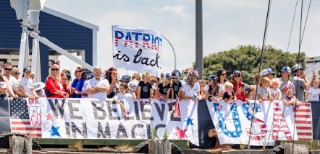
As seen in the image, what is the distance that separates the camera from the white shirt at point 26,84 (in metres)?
17.4

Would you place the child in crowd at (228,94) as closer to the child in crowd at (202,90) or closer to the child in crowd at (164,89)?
the child in crowd at (202,90)

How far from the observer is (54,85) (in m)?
17.9

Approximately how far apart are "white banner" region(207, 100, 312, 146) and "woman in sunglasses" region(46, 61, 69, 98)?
9.18ft

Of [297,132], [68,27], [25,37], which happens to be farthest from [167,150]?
[68,27]

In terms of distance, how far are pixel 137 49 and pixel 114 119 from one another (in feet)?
8.59

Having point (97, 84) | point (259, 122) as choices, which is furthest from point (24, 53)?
point (259, 122)

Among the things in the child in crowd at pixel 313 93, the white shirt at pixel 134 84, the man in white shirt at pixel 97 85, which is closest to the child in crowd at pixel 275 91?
the child in crowd at pixel 313 93

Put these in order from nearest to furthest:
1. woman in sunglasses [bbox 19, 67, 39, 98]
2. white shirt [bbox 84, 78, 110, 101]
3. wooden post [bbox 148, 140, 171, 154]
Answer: wooden post [bbox 148, 140, 171, 154] < woman in sunglasses [bbox 19, 67, 39, 98] < white shirt [bbox 84, 78, 110, 101]

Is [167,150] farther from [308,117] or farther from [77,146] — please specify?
[308,117]

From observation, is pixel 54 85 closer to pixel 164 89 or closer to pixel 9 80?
pixel 9 80

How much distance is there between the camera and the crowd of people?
17656mm

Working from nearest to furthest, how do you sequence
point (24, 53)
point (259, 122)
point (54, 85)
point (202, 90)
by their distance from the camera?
point (54, 85)
point (202, 90)
point (259, 122)
point (24, 53)

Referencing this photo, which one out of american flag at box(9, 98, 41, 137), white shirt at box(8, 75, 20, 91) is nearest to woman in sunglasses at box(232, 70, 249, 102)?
american flag at box(9, 98, 41, 137)

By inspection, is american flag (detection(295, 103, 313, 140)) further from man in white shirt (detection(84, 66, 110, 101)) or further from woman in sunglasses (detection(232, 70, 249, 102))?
man in white shirt (detection(84, 66, 110, 101))
